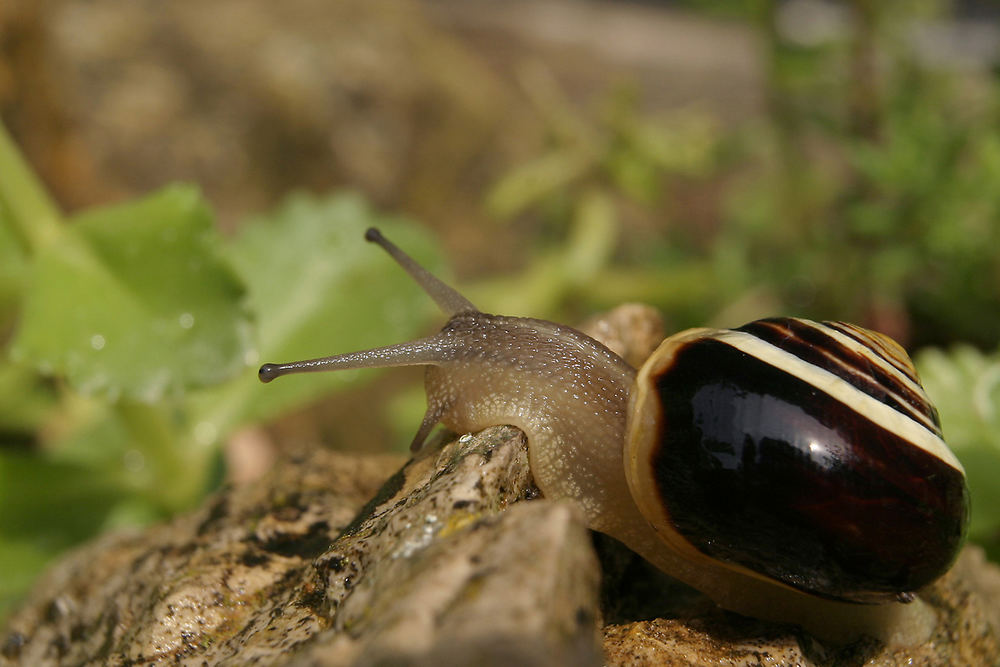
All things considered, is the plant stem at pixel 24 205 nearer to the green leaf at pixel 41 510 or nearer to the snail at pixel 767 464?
the green leaf at pixel 41 510

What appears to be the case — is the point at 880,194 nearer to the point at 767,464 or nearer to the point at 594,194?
the point at 594,194

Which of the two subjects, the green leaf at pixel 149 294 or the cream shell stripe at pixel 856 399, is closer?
the cream shell stripe at pixel 856 399

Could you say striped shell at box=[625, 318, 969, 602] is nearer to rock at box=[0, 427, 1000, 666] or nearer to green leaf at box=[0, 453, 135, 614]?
rock at box=[0, 427, 1000, 666]

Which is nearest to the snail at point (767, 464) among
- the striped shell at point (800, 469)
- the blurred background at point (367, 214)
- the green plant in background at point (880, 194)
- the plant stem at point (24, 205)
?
the striped shell at point (800, 469)

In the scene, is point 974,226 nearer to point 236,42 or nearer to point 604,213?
point 604,213

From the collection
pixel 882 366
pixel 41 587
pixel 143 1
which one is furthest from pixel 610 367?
pixel 143 1

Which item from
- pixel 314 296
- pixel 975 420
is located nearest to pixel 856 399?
pixel 975 420
